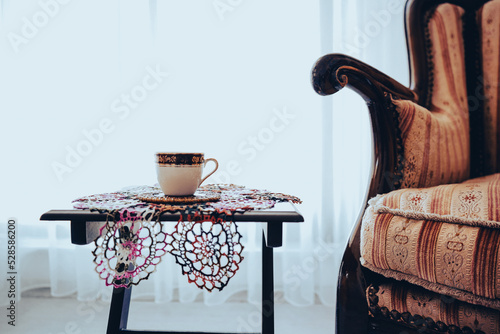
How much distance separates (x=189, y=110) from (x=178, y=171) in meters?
0.88

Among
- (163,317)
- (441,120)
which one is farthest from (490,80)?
(163,317)

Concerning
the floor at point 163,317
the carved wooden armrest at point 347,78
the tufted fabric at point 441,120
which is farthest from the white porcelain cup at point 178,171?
the floor at point 163,317

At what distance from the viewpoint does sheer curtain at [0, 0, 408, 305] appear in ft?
4.65

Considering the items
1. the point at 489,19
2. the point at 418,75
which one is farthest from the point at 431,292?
the point at 489,19

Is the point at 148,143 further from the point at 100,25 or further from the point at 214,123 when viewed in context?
the point at 100,25

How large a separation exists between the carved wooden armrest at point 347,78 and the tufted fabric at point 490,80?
1.27ft

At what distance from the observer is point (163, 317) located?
1.29 metres

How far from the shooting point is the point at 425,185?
76 centimetres

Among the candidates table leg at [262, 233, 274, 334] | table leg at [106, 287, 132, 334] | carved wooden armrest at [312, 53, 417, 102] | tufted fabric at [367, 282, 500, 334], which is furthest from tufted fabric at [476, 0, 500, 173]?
table leg at [106, 287, 132, 334]

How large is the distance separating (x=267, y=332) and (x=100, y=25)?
1.31 meters

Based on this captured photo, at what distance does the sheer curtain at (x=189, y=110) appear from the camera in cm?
142

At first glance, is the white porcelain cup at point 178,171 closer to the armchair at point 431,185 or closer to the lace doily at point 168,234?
the lace doily at point 168,234

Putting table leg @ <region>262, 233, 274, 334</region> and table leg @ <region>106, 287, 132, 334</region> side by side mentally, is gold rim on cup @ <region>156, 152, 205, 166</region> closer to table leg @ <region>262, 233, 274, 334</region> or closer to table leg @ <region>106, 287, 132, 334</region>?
table leg @ <region>262, 233, 274, 334</region>

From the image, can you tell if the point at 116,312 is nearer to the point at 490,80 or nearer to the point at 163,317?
the point at 163,317
